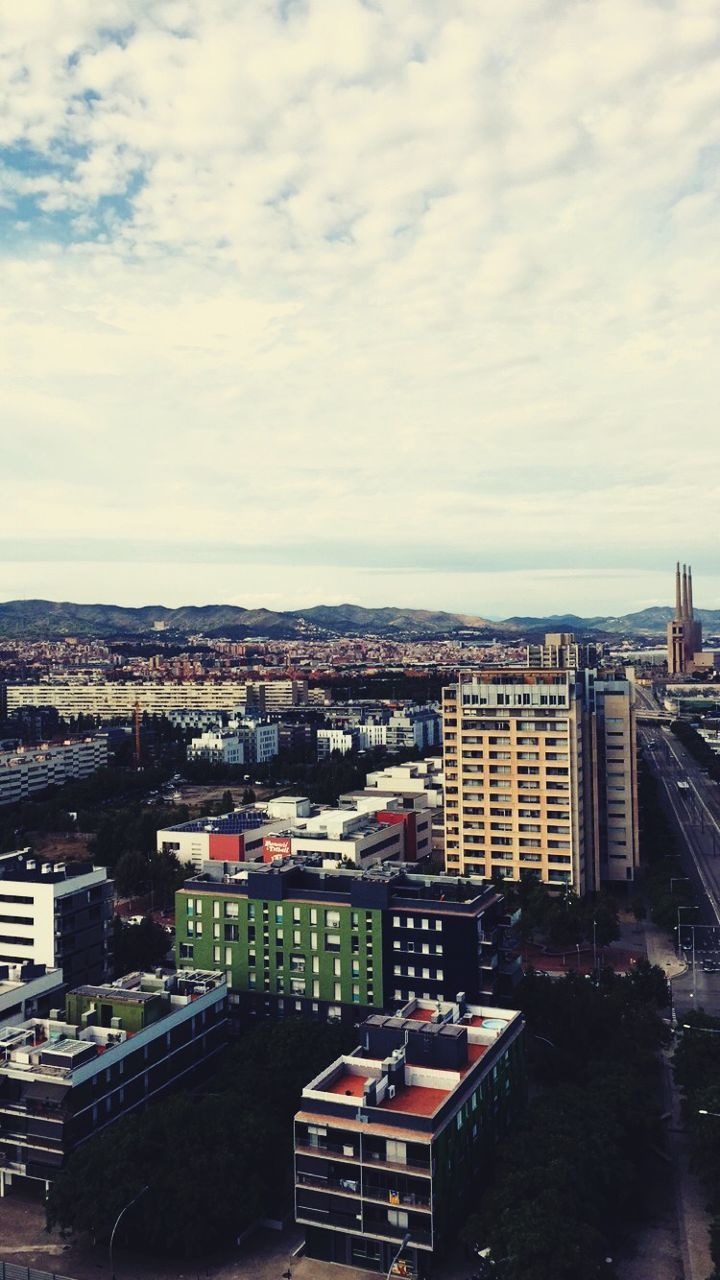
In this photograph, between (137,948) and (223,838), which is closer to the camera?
(137,948)

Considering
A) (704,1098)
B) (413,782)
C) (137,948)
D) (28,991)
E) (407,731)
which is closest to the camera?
(704,1098)

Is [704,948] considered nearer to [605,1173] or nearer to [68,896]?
[605,1173]

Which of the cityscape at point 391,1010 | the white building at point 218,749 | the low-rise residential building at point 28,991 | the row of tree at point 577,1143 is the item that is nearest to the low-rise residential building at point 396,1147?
the cityscape at point 391,1010

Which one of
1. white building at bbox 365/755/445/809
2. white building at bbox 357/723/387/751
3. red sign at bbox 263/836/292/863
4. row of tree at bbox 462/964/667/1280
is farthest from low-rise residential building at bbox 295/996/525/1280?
white building at bbox 357/723/387/751

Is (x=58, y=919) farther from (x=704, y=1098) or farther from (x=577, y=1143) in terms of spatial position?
(x=704, y=1098)

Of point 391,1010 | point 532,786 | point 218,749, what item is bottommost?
point 391,1010

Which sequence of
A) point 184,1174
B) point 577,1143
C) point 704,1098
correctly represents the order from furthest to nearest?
1. point 704,1098
2. point 577,1143
3. point 184,1174

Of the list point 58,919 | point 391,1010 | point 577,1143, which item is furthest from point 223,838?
point 577,1143
